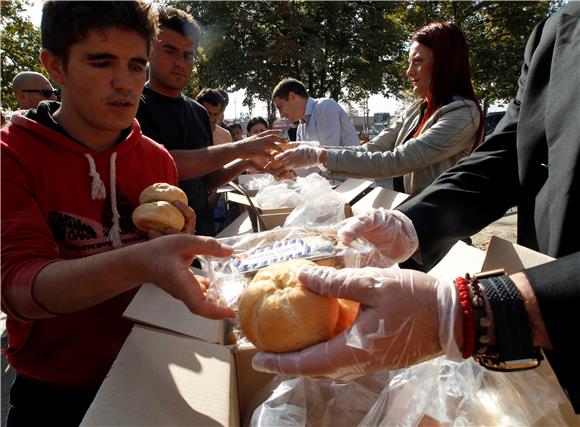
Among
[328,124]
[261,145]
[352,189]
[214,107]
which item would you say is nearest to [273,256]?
[261,145]

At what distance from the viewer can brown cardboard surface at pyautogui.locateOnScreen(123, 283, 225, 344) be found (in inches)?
47.4

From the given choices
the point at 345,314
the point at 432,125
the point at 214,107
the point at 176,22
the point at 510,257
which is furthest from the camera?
the point at 214,107

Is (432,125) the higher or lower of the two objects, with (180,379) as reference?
higher

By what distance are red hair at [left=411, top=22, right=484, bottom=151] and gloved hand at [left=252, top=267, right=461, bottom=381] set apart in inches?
80.5

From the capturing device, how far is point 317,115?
5.37 m

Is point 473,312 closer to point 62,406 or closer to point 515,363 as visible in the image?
point 515,363

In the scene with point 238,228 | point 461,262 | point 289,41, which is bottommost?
point 238,228

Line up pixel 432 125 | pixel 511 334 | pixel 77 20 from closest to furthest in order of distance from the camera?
pixel 511 334 → pixel 77 20 → pixel 432 125

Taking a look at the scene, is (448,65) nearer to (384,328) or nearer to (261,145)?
(261,145)

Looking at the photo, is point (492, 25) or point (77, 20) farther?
point (492, 25)

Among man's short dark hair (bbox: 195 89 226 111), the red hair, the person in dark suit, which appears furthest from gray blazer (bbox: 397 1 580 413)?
man's short dark hair (bbox: 195 89 226 111)

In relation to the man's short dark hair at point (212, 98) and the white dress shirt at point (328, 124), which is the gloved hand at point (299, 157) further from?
the man's short dark hair at point (212, 98)

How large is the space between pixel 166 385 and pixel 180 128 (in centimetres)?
205

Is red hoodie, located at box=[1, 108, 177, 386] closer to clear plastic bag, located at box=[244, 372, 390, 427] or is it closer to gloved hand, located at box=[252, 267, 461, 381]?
clear plastic bag, located at box=[244, 372, 390, 427]
